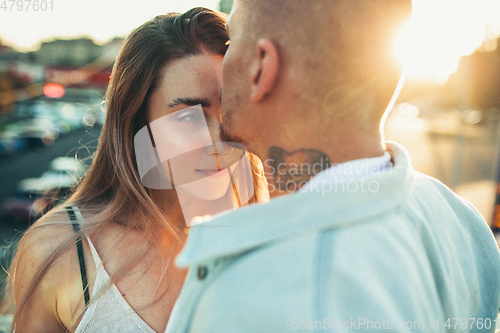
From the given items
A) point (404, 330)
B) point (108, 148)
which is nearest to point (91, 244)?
point (108, 148)

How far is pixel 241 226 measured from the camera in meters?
0.98

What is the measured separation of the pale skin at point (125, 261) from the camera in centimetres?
181

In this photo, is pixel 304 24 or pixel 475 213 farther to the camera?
pixel 475 213

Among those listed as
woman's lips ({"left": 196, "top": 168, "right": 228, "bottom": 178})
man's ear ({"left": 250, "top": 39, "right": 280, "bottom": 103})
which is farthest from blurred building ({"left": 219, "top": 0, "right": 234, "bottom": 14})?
man's ear ({"left": 250, "top": 39, "right": 280, "bottom": 103})

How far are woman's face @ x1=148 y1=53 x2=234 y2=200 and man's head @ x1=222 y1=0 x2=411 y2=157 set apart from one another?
2.87 feet

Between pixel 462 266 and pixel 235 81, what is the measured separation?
1.02m

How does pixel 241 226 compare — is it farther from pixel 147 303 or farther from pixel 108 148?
pixel 108 148

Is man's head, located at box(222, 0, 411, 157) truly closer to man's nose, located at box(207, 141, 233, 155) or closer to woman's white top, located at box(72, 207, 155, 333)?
man's nose, located at box(207, 141, 233, 155)

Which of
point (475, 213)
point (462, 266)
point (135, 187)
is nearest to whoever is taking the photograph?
point (462, 266)

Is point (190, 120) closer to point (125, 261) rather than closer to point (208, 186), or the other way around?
point (208, 186)

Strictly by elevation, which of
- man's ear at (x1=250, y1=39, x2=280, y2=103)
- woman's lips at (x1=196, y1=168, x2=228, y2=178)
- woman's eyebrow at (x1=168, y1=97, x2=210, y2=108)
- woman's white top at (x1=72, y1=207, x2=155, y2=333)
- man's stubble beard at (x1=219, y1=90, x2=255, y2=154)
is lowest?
woman's white top at (x1=72, y1=207, x2=155, y2=333)

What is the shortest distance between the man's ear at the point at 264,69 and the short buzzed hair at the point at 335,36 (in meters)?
0.03

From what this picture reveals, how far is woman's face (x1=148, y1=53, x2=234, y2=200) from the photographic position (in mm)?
2006

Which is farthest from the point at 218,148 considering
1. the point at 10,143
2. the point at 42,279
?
the point at 10,143
